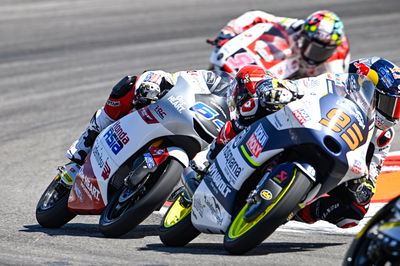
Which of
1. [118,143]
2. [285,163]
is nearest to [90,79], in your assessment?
[118,143]

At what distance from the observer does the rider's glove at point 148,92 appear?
7371mm

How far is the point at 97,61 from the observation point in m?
15.6

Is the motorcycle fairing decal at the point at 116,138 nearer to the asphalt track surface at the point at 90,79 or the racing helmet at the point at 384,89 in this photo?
the asphalt track surface at the point at 90,79

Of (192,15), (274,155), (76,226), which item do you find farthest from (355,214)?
(192,15)

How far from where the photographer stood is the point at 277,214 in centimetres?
582

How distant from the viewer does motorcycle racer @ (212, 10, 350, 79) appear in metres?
10.9

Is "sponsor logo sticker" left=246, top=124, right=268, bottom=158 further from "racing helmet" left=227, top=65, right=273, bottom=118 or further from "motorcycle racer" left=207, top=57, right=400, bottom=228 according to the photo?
"racing helmet" left=227, top=65, right=273, bottom=118

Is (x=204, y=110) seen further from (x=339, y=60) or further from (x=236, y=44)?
(x=339, y=60)

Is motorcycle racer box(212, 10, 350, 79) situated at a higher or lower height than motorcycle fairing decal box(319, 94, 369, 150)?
lower

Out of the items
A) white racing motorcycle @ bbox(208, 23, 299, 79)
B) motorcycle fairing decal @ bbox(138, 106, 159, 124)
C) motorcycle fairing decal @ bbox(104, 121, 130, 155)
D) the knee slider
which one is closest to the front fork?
motorcycle fairing decal @ bbox(138, 106, 159, 124)

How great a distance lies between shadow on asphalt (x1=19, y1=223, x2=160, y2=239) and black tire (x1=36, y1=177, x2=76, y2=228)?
0.19ft

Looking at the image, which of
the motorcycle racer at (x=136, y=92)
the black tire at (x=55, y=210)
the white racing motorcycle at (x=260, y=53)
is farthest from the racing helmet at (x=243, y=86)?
the white racing motorcycle at (x=260, y=53)

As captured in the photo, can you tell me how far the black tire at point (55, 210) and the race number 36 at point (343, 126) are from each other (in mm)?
2505

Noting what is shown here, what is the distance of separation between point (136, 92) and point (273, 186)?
193 centimetres
